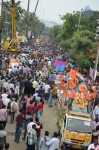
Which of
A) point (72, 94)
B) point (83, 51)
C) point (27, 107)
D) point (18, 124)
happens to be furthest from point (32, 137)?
point (83, 51)

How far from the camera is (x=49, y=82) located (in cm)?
2884

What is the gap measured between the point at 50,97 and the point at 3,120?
27.8 ft

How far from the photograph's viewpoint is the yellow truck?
1661cm

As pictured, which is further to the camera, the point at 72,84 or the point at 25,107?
the point at 72,84

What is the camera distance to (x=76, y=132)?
16.7m

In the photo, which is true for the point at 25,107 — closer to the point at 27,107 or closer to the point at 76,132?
the point at 27,107

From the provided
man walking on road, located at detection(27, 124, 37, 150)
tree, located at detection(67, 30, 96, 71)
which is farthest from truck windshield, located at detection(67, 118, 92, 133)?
tree, located at detection(67, 30, 96, 71)

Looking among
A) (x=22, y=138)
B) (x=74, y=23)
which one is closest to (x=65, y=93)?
(x=22, y=138)

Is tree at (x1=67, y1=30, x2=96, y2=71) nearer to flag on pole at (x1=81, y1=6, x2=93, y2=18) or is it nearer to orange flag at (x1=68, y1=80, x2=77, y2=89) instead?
orange flag at (x1=68, y1=80, x2=77, y2=89)

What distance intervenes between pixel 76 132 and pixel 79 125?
43cm

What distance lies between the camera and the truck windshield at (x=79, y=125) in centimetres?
1681

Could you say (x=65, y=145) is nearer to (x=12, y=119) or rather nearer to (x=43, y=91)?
(x=12, y=119)

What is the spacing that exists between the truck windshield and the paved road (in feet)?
6.73

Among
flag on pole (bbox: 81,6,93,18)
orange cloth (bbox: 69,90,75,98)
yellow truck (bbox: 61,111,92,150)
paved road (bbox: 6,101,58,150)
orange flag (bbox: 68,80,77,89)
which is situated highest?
flag on pole (bbox: 81,6,93,18)
